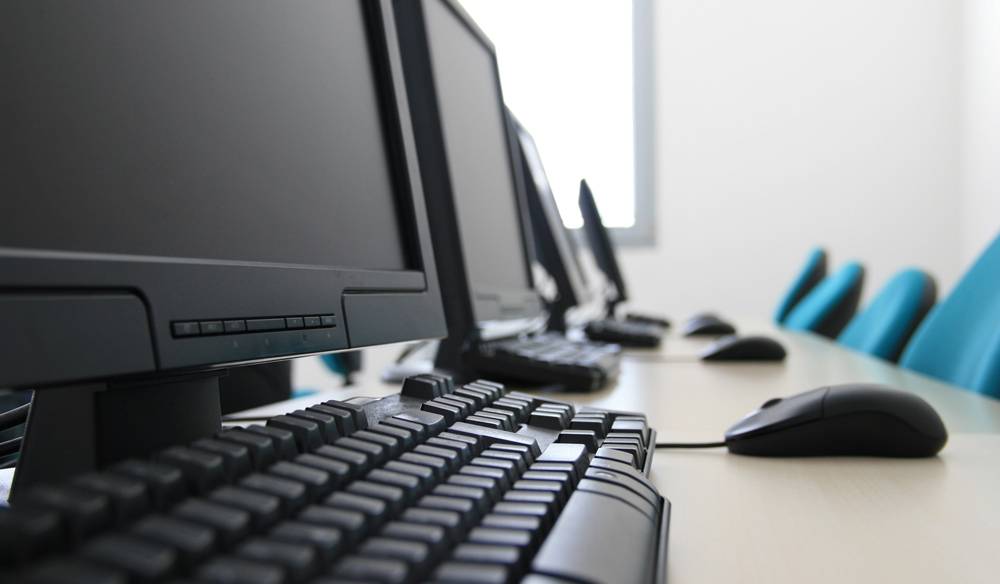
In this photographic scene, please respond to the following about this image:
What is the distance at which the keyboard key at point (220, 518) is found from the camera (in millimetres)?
229

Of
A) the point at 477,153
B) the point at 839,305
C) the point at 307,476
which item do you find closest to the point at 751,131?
the point at 839,305

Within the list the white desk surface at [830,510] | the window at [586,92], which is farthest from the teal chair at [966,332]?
the window at [586,92]

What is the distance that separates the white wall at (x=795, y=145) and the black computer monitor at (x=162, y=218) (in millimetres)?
3193

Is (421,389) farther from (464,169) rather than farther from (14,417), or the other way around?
(464,169)

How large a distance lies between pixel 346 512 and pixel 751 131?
11.8 ft

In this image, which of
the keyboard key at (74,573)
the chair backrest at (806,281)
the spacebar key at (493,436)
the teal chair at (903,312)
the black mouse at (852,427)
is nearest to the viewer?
the keyboard key at (74,573)

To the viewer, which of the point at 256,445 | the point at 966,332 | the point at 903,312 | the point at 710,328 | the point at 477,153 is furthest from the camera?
the point at 710,328

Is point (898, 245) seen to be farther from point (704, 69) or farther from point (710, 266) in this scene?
point (704, 69)

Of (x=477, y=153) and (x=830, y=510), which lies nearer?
(x=830, y=510)

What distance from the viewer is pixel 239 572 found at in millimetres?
209

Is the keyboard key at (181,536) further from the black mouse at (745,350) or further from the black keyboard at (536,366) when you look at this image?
the black mouse at (745,350)

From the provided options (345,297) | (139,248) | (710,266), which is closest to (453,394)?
(345,297)

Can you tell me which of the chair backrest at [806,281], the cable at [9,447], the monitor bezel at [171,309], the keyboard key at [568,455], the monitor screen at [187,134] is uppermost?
the monitor screen at [187,134]

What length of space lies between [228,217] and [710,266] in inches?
133
